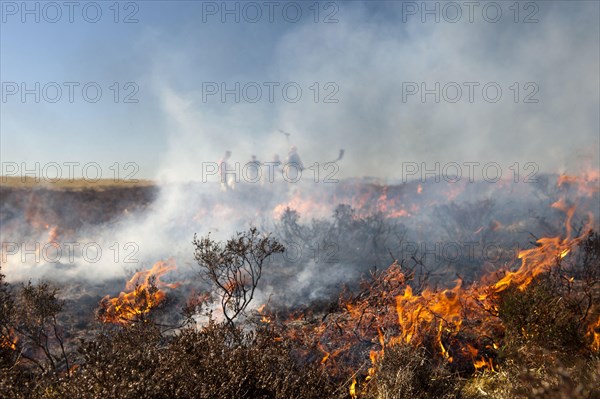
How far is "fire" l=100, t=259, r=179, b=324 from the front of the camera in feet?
29.6

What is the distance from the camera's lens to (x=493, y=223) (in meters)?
15.6

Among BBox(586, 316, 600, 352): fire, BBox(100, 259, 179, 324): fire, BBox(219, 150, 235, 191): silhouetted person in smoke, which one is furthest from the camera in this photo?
BBox(219, 150, 235, 191): silhouetted person in smoke

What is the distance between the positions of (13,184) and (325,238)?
705 inches

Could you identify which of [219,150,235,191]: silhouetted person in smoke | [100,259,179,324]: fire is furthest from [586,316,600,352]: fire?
[219,150,235,191]: silhouetted person in smoke

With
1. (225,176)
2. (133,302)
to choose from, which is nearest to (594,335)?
(133,302)

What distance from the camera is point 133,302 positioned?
398 inches

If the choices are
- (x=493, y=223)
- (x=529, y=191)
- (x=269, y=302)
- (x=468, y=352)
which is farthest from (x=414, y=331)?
(x=529, y=191)

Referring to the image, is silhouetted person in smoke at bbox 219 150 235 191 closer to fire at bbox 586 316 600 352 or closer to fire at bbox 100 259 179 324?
fire at bbox 100 259 179 324

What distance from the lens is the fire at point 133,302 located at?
9.02 m

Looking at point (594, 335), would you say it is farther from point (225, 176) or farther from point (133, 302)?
point (225, 176)

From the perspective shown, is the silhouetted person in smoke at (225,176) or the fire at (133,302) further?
the silhouetted person in smoke at (225,176)

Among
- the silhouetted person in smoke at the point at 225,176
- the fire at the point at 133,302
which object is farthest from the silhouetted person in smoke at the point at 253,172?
the fire at the point at 133,302

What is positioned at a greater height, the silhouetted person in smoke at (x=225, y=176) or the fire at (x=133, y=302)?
the silhouetted person in smoke at (x=225, y=176)

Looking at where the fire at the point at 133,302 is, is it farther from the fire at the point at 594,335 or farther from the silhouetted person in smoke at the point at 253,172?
the silhouetted person in smoke at the point at 253,172
